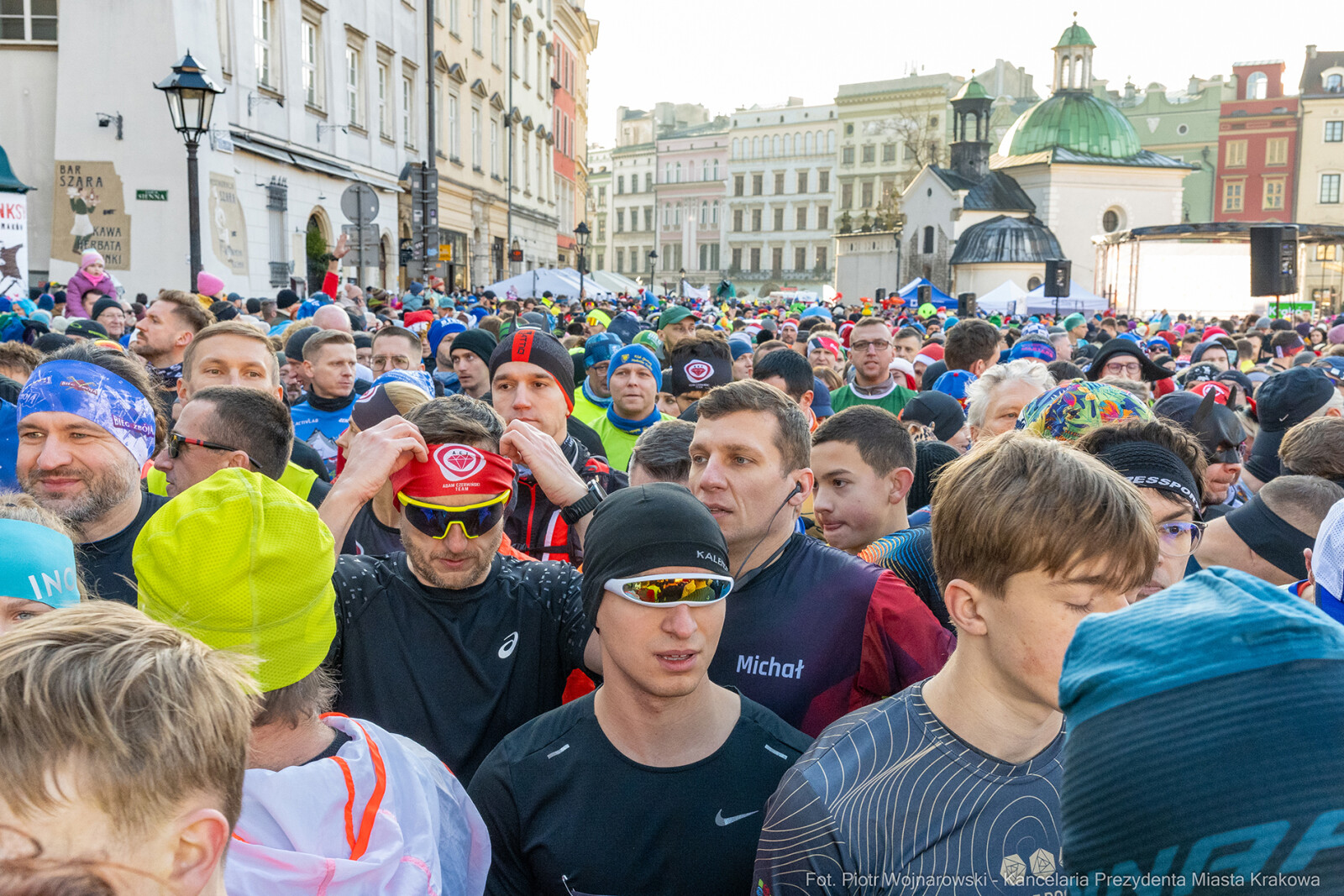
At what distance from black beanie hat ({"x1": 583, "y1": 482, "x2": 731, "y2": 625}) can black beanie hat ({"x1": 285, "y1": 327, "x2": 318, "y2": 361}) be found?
591 cm

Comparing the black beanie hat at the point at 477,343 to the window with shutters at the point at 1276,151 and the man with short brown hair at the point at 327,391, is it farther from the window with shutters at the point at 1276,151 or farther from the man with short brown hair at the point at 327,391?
the window with shutters at the point at 1276,151

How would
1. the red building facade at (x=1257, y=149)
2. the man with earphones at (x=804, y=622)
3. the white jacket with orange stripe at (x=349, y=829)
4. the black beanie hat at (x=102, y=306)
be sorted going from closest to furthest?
the white jacket with orange stripe at (x=349, y=829), the man with earphones at (x=804, y=622), the black beanie hat at (x=102, y=306), the red building facade at (x=1257, y=149)

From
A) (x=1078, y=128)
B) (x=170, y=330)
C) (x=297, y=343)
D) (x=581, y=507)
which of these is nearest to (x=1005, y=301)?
(x=1078, y=128)

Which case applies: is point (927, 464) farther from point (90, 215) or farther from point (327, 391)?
point (90, 215)

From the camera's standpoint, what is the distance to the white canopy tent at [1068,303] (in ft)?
132

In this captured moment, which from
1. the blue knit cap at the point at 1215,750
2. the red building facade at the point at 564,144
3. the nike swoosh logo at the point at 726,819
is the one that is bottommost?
the nike swoosh logo at the point at 726,819

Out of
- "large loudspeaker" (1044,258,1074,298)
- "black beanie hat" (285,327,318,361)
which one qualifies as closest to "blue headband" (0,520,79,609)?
"black beanie hat" (285,327,318,361)

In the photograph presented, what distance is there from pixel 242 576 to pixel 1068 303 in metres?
43.7

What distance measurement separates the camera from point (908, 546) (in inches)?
139

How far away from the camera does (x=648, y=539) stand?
243 centimetres

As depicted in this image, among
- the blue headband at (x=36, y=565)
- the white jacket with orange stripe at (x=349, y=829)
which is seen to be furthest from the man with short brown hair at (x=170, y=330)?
the white jacket with orange stripe at (x=349, y=829)

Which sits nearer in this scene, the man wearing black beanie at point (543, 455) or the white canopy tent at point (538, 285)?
the man wearing black beanie at point (543, 455)

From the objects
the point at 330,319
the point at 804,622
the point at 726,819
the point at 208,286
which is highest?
the point at 208,286

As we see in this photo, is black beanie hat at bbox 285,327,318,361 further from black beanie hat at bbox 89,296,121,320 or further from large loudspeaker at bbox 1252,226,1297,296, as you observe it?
large loudspeaker at bbox 1252,226,1297,296
